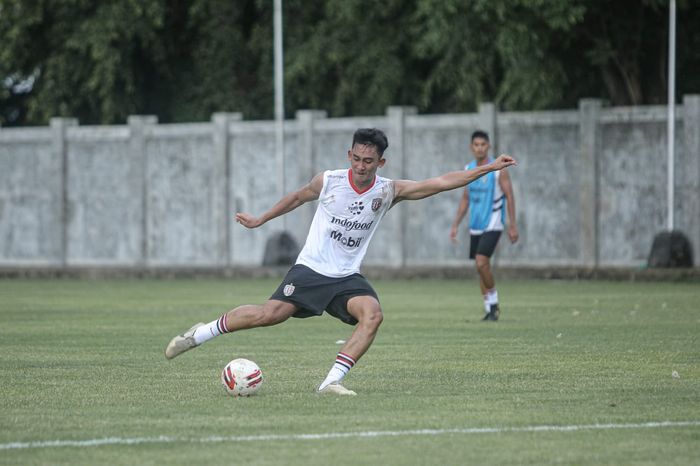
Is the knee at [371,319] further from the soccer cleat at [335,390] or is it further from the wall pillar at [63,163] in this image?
the wall pillar at [63,163]

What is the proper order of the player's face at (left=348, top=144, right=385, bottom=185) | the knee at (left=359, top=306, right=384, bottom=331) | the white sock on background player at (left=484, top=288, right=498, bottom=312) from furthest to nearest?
the white sock on background player at (left=484, top=288, right=498, bottom=312) → the player's face at (left=348, top=144, right=385, bottom=185) → the knee at (left=359, top=306, right=384, bottom=331)

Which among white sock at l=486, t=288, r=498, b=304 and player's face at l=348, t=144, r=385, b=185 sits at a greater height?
player's face at l=348, t=144, r=385, b=185

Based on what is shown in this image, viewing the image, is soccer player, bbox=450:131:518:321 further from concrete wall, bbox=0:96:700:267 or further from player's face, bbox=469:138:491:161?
concrete wall, bbox=0:96:700:267

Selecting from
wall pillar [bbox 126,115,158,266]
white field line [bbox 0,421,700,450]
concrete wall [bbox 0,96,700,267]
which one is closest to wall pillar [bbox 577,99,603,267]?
concrete wall [bbox 0,96,700,267]

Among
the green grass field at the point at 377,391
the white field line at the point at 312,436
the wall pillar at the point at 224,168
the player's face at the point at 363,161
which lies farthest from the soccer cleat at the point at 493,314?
the wall pillar at the point at 224,168

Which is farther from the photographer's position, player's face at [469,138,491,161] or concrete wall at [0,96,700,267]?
concrete wall at [0,96,700,267]

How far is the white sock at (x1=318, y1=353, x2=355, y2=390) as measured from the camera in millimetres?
11555

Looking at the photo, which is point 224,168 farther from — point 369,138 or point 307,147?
point 369,138

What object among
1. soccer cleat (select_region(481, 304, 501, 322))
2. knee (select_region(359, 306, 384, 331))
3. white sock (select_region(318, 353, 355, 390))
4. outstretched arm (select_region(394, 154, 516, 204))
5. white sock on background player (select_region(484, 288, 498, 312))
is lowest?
soccer cleat (select_region(481, 304, 501, 322))

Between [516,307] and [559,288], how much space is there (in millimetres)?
5791

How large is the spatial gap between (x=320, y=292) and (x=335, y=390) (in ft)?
3.01

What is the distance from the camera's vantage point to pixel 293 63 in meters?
40.5

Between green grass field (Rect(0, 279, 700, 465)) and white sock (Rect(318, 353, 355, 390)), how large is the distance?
0.20 m

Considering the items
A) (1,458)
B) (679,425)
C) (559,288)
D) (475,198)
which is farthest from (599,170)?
(1,458)
